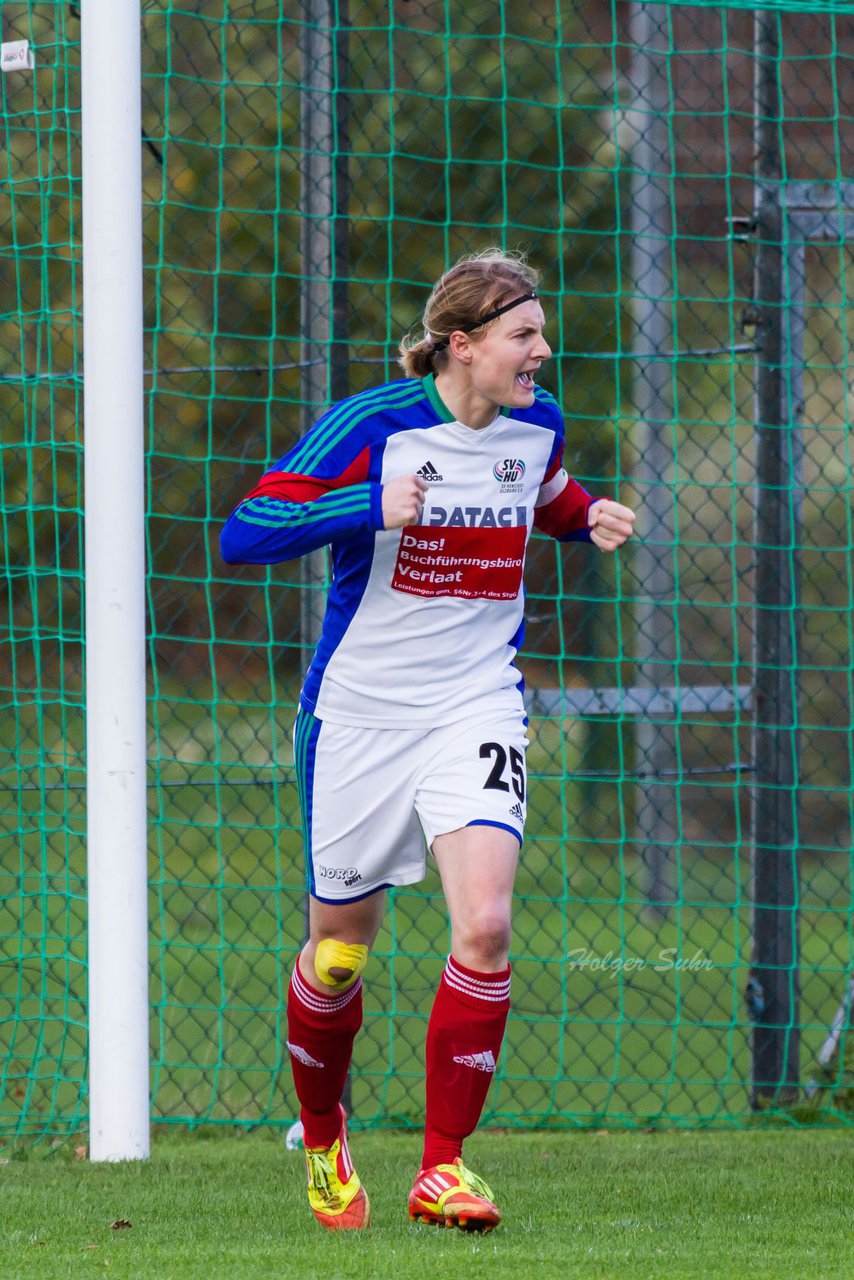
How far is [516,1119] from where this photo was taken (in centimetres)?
522

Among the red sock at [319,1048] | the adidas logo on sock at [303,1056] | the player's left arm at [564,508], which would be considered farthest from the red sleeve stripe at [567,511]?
the adidas logo on sock at [303,1056]

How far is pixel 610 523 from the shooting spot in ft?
11.6

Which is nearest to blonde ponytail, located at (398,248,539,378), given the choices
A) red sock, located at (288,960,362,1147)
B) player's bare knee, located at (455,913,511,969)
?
player's bare knee, located at (455,913,511,969)

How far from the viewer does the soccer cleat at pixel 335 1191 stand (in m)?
3.50

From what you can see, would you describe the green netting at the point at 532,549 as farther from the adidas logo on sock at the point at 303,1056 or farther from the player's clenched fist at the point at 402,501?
the player's clenched fist at the point at 402,501

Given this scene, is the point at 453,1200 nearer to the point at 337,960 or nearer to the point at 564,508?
the point at 337,960

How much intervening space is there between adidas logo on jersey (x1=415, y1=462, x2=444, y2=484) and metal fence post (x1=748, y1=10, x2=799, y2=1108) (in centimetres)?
232

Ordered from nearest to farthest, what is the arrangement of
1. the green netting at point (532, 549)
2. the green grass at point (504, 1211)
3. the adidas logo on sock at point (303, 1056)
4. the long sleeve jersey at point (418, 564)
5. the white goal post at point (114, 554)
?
the green grass at point (504, 1211), the long sleeve jersey at point (418, 564), the adidas logo on sock at point (303, 1056), the white goal post at point (114, 554), the green netting at point (532, 549)

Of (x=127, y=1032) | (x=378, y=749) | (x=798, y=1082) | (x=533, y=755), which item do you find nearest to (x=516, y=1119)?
(x=798, y=1082)

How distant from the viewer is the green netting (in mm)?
5305

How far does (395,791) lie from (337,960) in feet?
1.29

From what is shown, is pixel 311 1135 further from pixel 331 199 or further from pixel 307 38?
pixel 307 38

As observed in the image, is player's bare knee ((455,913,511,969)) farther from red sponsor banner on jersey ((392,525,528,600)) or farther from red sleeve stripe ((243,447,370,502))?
red sleeve stripe ((243,447,370,502))

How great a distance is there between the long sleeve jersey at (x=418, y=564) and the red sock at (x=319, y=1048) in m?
0.61
